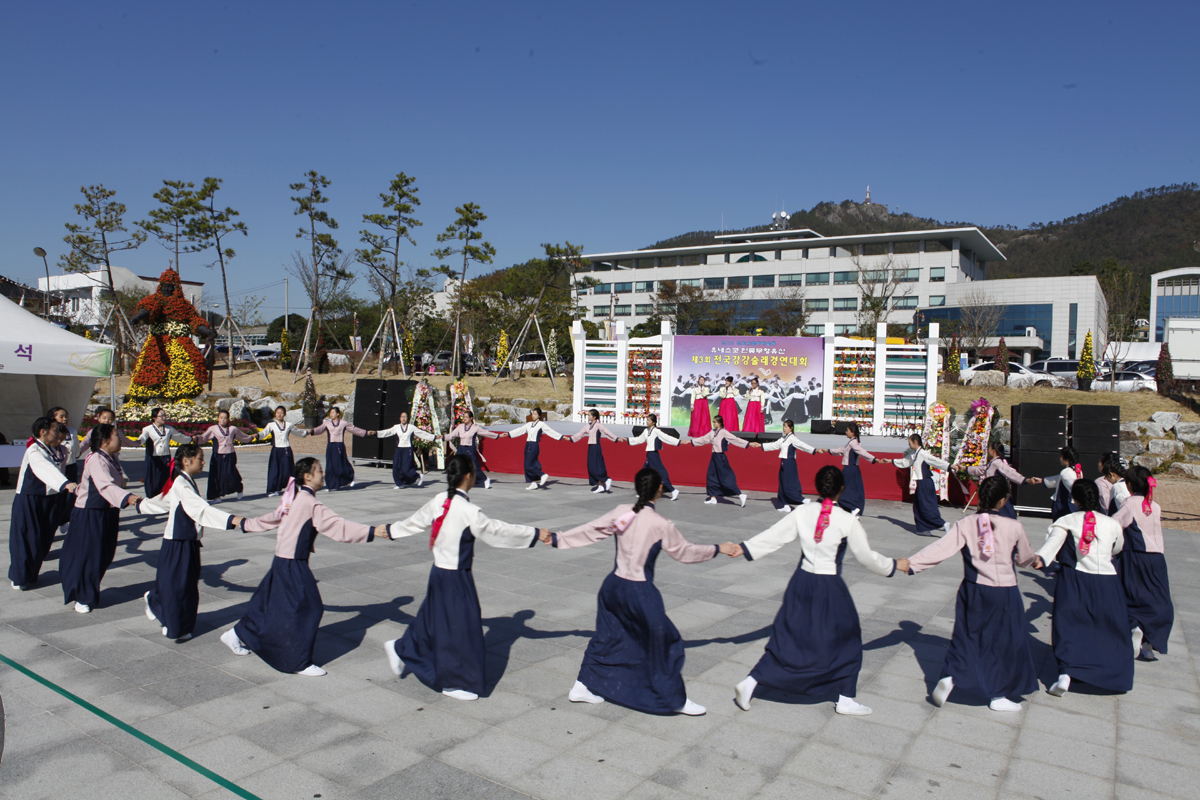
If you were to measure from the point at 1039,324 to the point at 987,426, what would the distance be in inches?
1751

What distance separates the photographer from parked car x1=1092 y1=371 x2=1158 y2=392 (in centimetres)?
2384

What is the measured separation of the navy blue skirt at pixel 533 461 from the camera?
13.5 metres

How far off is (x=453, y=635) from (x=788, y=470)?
8028mm

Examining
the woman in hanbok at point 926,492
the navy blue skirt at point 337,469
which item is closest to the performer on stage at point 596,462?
the navy blue skirt at point 337,469

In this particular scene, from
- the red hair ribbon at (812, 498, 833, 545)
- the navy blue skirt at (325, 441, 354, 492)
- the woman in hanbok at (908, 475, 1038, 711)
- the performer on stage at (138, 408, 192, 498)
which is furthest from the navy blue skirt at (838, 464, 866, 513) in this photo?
the performer on stage at (138, 408, 192, 498)

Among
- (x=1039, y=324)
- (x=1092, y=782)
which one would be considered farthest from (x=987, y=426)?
(x=1039, y=324)

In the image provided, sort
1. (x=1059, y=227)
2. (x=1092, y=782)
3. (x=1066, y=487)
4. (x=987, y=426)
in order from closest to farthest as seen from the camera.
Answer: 1. (x=1092, y=782)
2. (x=1066, y=487)
3. (x=987, y=426)
4. (x=1059, y=227)

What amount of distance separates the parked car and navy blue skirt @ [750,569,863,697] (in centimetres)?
2365

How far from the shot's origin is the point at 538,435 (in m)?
13.5

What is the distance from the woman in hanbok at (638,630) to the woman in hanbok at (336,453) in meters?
9.03

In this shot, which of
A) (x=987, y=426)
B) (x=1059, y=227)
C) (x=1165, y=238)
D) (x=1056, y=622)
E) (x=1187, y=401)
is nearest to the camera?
(x=1056, y=622)

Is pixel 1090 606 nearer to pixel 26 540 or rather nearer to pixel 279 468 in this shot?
pixel 26 540

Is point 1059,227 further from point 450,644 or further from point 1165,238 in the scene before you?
point 450,644

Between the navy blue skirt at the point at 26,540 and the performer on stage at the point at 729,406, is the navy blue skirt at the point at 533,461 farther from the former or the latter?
the navy blue skirt at the point at 26,540
